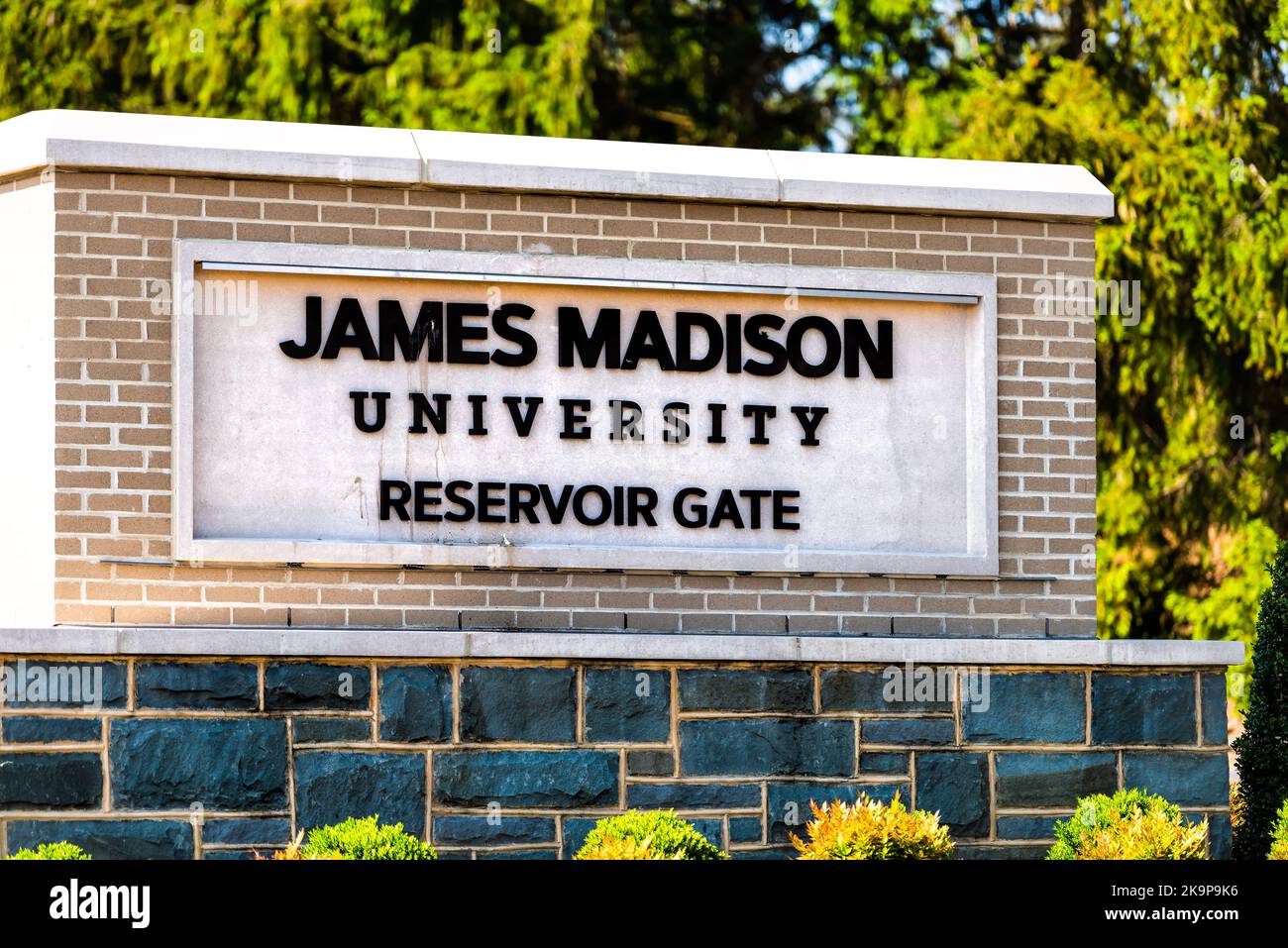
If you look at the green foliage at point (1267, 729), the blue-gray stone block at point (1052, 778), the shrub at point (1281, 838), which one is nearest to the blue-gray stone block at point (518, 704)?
the blue-gray stone block at point (1052, 778)

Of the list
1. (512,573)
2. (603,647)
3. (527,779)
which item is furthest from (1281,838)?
(512,573)

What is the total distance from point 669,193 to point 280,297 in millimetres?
1814

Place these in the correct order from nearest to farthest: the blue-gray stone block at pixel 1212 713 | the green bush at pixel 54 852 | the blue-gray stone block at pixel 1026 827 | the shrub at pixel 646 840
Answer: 1. the green bush at pixel 54 852
2. the shrub at pixel 646 840
3. the blue-gray stone block at pixel 1026 827
4. the blue-gray stone block at pixel 1212 713

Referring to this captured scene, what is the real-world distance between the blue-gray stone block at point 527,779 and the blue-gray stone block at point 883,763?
1.12 metres

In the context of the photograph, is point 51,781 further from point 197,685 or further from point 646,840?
point 646,840

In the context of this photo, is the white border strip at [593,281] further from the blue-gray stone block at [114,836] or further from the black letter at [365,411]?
the blue-gray stone block at [114,836]

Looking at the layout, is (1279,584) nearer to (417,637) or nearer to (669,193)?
(669,193)

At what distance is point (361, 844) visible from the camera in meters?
7.06

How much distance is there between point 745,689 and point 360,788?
1.71 meters

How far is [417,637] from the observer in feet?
25.8

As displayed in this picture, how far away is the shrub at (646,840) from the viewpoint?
23.3 feet

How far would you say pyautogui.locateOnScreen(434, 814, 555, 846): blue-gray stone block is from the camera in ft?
25.8
